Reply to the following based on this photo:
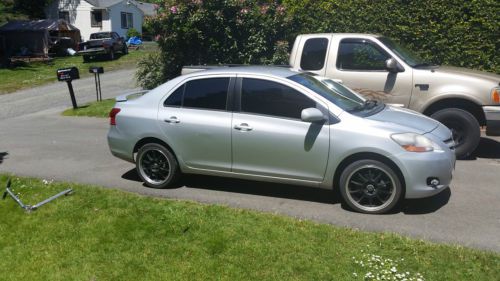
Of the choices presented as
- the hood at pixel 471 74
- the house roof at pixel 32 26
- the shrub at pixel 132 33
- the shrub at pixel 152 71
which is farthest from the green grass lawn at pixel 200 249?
the shrub at pixel 132 33

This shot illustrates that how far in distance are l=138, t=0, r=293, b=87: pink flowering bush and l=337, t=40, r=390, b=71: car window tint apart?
3672 millimetres

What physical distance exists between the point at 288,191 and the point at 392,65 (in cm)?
303

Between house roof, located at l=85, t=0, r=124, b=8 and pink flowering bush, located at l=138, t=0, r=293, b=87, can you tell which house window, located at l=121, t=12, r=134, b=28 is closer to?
house roof, located at l=85, t=0, r=124, b=8

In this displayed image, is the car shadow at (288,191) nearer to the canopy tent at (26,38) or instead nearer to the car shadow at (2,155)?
the car shadow at (2,155)

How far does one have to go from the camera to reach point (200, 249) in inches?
184

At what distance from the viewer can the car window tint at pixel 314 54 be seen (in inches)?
344

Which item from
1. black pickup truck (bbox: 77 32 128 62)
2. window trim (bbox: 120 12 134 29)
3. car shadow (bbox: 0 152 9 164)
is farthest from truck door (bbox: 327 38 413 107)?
window trim (bbox: 120 12 134 29)

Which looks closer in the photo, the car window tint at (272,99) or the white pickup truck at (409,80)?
the car window tint at (272,99)

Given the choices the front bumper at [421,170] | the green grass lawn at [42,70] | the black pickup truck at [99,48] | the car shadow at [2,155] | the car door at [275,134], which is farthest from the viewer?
the black pickup truck at [99,48]

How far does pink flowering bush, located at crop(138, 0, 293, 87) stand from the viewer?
40.4 feet

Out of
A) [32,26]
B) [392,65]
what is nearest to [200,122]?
[392,65]

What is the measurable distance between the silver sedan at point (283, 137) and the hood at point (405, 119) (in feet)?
0.06

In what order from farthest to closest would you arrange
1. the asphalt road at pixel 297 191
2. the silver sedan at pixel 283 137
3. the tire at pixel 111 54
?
the tire at pixel 111 54
the silver sedan at pixel 283 137
the asphalt road at pixel 297 191

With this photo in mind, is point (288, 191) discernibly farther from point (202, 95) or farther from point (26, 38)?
point (26, 38)
